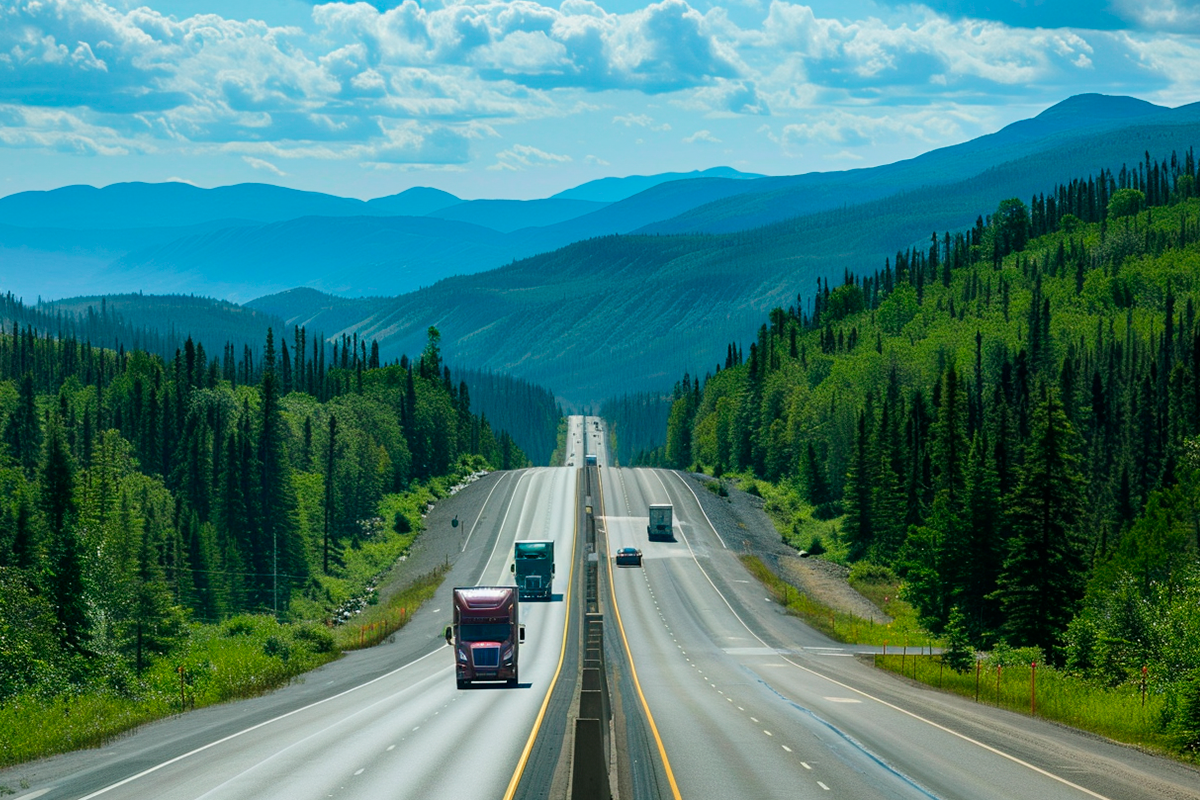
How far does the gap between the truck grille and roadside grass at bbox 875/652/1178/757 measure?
19.2 meters

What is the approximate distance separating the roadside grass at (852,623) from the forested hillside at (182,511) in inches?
1362

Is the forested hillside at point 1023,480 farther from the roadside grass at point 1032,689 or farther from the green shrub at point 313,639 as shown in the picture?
the green shrub at point 313,639

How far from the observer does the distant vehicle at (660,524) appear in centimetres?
12769

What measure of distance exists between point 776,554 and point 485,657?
7374 cm

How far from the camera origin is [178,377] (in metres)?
176

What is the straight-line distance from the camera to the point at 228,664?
6925cm

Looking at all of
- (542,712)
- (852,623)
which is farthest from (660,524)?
(542,712)

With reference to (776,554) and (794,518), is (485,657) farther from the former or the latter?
(794,518)

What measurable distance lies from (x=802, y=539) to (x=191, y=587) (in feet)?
195

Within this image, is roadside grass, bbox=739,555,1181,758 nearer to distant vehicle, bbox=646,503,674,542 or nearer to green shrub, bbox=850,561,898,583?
green shrub, bbox=850,561,898,583

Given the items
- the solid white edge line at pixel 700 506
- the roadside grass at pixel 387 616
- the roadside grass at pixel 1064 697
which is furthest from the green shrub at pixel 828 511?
the roadside grass at pixel 1064 697

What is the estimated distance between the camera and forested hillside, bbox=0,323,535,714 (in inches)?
2544

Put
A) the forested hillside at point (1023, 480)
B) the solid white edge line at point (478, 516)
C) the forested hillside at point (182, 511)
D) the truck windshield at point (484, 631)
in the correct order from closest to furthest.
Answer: the truck windshield at point (484, 631) → the forested hillside at point (1023, 480) → the forested hillside at point (182, 511) → the solid white edge line at point (478, 516)

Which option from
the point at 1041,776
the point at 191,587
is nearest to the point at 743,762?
the point at 1041,776
